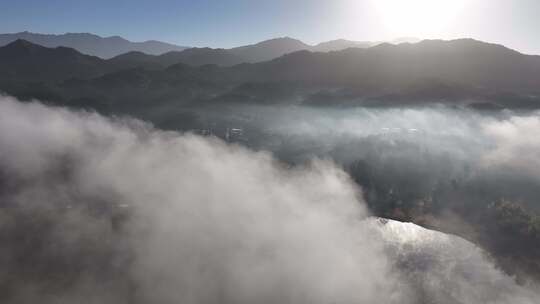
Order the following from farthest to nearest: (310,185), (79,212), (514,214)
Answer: (310,185)
(514,214)
(79,212)

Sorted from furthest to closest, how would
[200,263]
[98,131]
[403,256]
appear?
[98,131] < [403,256] < [200,263]

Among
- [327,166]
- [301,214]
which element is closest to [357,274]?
[301,214]

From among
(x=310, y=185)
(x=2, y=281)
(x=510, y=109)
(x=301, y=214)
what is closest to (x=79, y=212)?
(x=2, y=281)

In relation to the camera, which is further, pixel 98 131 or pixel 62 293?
pixel 98 131

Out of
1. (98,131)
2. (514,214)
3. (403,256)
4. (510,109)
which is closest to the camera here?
(403,256)

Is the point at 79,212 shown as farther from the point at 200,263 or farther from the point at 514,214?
the point at 514,214

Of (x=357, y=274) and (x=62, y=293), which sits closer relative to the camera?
(x=62, y=293)

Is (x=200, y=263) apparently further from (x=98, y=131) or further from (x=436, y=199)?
(x=98, y=131)

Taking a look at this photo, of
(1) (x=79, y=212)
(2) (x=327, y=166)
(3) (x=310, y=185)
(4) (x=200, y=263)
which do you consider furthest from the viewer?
(2) (x=327, y=166)

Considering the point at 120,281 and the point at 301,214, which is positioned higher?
the point at 301,214
